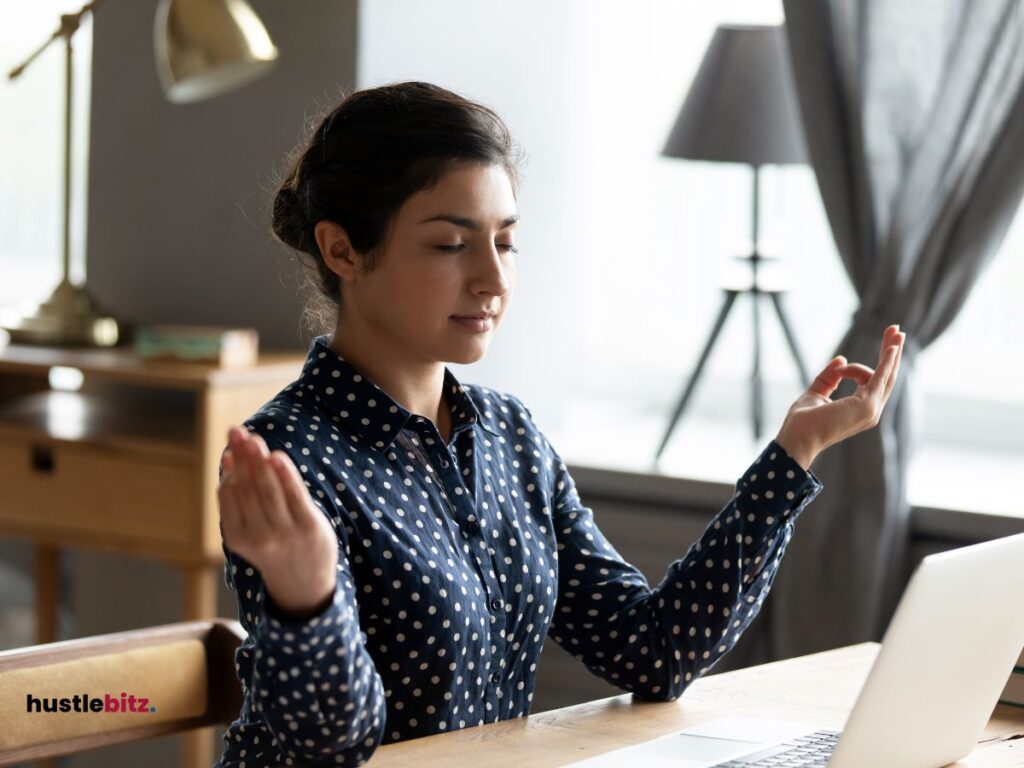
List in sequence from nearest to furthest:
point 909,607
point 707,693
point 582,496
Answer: point 909,607
point 707,693
point 582,496

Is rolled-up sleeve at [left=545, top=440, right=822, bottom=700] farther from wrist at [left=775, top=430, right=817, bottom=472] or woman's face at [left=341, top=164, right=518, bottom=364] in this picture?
woman's face at [left=341, top=164, right=518, bottom=364]

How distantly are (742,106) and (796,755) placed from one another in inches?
60.3

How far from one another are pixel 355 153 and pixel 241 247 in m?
1.50

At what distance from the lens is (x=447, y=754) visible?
4.54 ft

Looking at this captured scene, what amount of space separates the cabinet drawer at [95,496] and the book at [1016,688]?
147 centimetres

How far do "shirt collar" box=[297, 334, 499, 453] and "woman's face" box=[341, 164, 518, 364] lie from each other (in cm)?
6

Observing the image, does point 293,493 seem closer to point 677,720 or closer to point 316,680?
point 316,680

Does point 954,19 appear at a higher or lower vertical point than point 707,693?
higher

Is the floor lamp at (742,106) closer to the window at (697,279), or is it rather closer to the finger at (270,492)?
the window at (697,279)

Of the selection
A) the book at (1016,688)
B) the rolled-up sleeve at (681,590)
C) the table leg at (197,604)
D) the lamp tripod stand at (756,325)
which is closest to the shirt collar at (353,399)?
the rolled-up sleeve at (681,590)

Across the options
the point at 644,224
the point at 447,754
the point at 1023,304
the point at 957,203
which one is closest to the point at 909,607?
the point at 447,754

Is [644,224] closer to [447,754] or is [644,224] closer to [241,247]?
[241,247]

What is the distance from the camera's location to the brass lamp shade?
8.45 ft

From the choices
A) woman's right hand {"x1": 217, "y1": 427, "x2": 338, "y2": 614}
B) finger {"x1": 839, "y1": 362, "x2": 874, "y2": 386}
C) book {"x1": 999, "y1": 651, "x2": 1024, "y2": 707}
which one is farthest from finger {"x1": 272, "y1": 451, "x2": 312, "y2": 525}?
book {"x1": 999, "y1": 651, "x2": 1024, "y2": 707}
